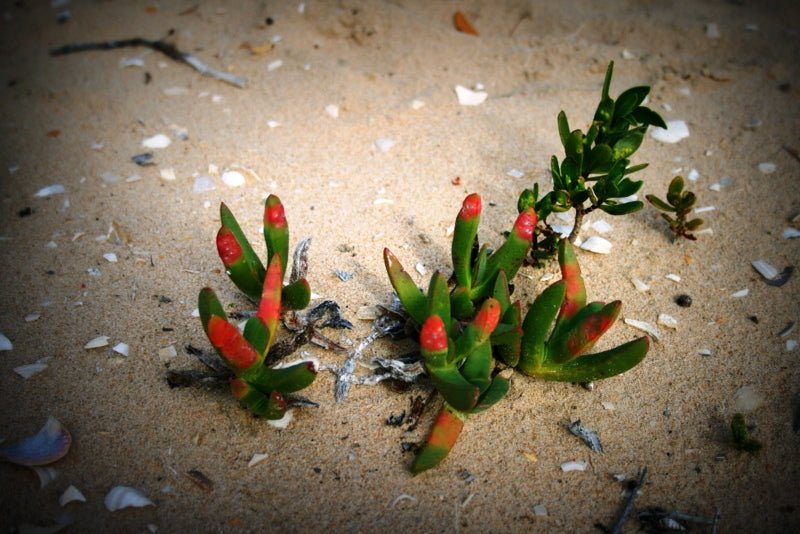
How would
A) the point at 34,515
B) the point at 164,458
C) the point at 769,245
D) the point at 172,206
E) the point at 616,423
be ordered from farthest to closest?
the point at 172,206 < the point at 769,245 < the point at 616,423 < the point at 164,458 < the point at 34,515

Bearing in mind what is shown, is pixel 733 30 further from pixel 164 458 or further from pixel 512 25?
pixel 164 458

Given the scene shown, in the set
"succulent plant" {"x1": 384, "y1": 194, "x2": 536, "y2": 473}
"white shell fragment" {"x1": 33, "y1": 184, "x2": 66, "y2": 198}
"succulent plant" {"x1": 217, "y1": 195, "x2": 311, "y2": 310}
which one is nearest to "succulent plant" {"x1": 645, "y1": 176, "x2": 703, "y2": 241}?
"succulent plant" {"x1": 384, "y1": 194, "x2": 536, "y2": 473}

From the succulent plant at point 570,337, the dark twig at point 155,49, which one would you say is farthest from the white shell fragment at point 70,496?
the dark twig at point 155,49

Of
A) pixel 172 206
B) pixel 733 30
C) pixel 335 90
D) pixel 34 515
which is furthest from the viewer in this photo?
pixel 733 30

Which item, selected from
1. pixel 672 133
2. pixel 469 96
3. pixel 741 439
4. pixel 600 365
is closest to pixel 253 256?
pixel 600 365

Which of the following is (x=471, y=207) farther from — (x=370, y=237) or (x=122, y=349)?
(x=122, y=349)

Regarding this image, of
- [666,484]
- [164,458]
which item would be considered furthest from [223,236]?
[666,484]

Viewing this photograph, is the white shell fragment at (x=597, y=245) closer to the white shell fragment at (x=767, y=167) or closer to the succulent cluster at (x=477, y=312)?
the succulent cluster at (x=477, y=312)
